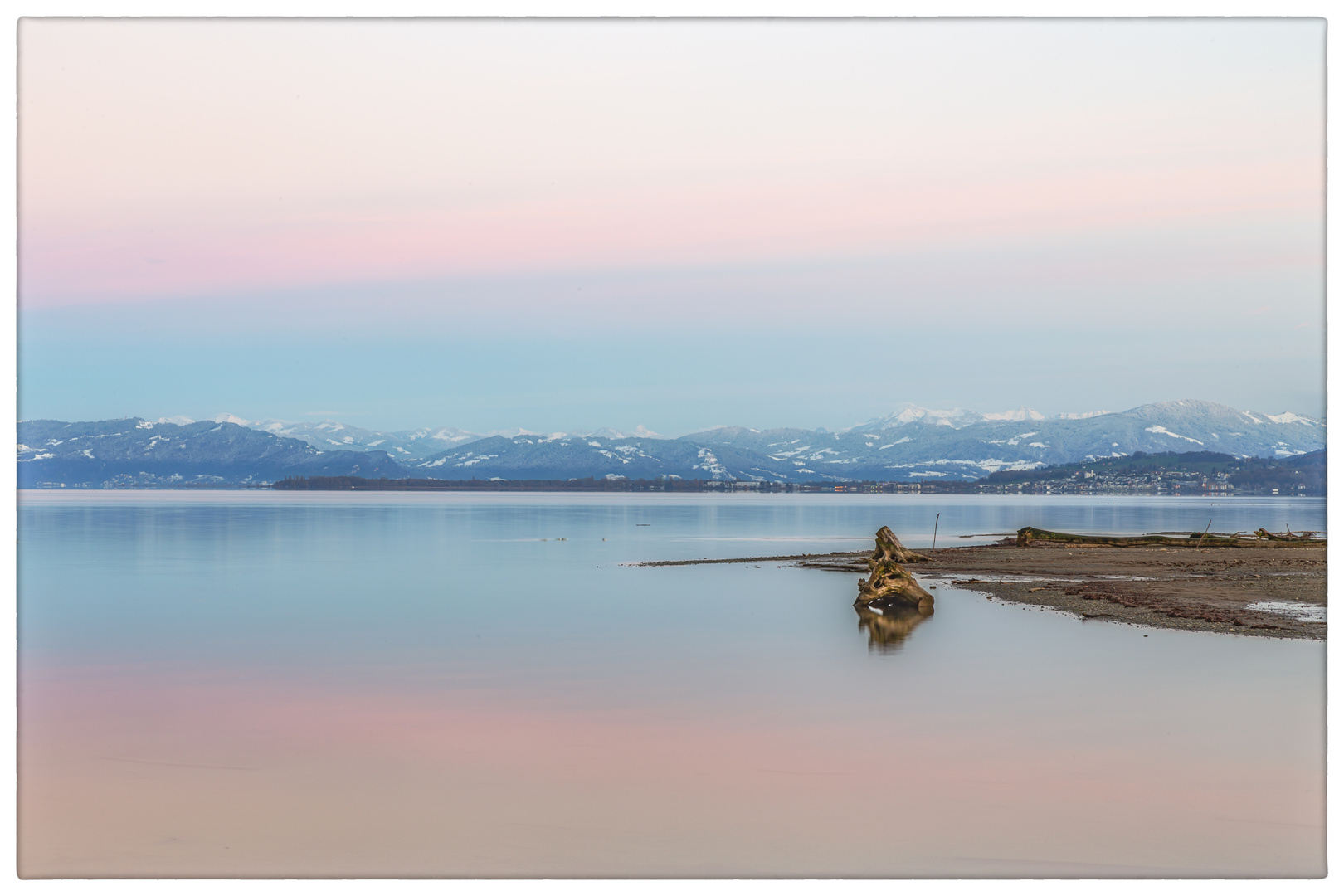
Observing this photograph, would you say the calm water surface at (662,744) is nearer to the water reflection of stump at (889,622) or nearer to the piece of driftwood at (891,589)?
the water reflection of stump at (889,622)

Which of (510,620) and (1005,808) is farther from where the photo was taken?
(510,620)

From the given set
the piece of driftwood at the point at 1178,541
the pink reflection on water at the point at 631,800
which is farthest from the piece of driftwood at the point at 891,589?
the piece of driftwood at the point at 1178,541

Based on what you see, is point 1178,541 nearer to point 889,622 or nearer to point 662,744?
point 889,622

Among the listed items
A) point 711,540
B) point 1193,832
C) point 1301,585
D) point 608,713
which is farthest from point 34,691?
point 711,540

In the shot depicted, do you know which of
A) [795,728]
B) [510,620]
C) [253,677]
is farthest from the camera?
[510,620]

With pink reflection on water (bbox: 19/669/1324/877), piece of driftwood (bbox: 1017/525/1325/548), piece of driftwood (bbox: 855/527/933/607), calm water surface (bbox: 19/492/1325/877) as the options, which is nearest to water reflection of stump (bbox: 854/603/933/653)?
piece of driftwood (bbox: 855/527/933/607)

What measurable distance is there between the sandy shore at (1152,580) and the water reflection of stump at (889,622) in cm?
400

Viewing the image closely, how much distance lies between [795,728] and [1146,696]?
6241 mm

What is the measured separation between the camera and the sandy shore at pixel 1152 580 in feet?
91.5

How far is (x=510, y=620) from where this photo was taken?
32594mm

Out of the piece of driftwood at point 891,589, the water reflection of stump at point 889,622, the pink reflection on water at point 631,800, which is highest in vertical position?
the piece of driftwood at point 891,589

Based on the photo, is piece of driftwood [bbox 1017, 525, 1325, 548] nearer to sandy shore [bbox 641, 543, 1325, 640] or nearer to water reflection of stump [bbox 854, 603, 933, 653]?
sandy shore [bbox 641, 543, 1325, 640]

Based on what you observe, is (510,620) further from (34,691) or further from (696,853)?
(696,853)

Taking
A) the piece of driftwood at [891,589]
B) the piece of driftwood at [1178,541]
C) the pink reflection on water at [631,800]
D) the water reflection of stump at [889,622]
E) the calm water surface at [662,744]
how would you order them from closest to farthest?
1. the pink reflection on water at [631,800]
2. the calm water surface at [662,744]
3. the water reflection of stump at [889,622]
4. the piece of driftwood at [891,589]
5. the piece of driftwood at [1178,541]
